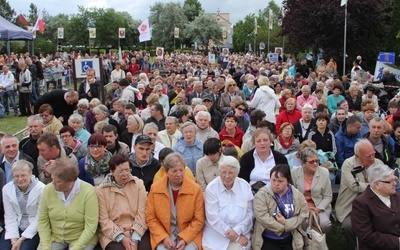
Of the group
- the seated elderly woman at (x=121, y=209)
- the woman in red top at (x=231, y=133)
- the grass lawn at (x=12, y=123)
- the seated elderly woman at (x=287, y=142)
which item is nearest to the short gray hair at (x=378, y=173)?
the seated elderly woman at (x=287, y=142)

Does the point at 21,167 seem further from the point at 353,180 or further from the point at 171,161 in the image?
the point at 353,180

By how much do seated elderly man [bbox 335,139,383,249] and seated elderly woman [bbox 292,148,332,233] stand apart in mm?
184

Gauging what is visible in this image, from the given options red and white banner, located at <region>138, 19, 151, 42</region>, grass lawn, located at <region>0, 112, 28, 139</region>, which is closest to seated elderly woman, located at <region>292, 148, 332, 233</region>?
grass lawn, located at <region>0, 112, 28, 139</region>

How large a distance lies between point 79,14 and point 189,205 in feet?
213

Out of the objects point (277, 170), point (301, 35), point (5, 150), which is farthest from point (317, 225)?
point (301, 35)

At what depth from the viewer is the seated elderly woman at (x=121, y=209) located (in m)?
4.77

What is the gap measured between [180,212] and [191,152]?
5.59 ft

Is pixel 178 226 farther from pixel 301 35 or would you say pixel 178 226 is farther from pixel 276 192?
pixel 301 35

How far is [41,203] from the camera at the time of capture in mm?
4707

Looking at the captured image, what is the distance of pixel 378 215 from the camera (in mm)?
4520

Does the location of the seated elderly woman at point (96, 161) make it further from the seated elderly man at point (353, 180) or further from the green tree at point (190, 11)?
the green tree at point (190, 11)

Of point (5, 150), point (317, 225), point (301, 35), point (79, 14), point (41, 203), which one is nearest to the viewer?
point (41, 203)

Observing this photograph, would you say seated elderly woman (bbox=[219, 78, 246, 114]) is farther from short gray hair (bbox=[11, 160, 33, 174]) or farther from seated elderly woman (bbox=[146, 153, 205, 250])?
short gray hair (bbox=[11, 160, 33, 174])

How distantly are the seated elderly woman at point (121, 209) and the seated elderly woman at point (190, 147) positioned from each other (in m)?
1.49
